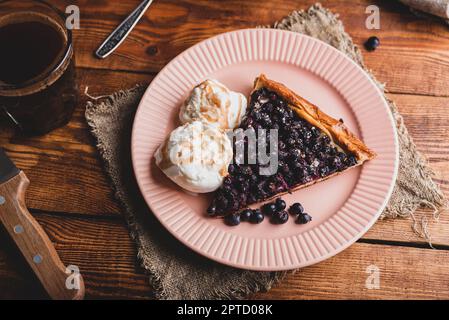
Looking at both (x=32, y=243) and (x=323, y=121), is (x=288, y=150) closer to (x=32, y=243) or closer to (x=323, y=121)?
(x=323, y=121)

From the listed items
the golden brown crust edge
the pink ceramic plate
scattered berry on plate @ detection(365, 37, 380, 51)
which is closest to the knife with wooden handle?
the pink ceramic plate

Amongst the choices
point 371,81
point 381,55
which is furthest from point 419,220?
point 381,55

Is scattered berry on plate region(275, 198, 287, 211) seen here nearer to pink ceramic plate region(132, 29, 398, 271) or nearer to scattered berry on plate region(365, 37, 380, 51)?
pink ceramic plate region(132, 29, 398, 271)

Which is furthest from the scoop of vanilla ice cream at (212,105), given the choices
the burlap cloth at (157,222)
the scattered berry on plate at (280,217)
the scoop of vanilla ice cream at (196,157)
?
the scattered berry on plate at (280,217)

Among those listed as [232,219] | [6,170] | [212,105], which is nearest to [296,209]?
[232,219]
